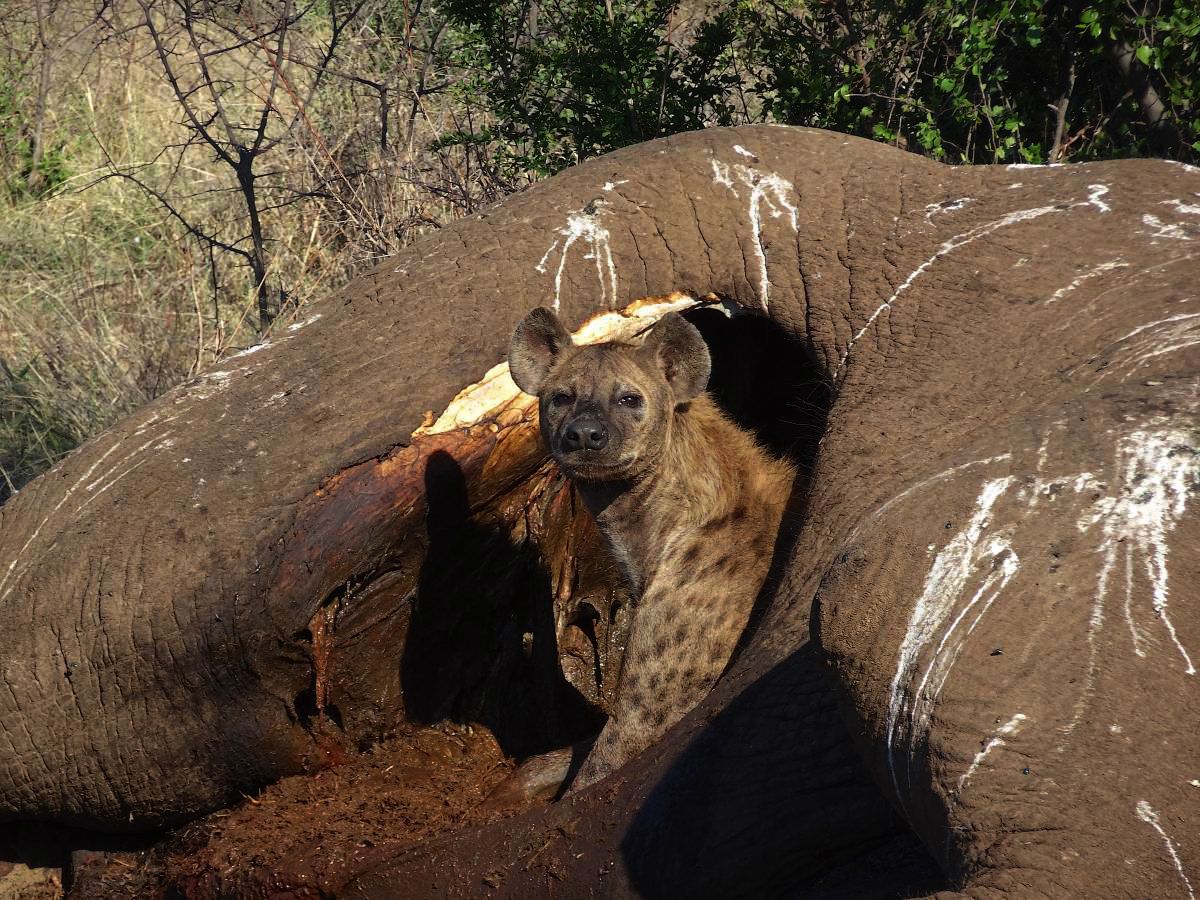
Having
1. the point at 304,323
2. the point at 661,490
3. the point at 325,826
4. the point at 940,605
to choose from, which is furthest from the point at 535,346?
the point at 940,605

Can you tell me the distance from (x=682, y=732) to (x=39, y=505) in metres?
2.31

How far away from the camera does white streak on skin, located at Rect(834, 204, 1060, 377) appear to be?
4.24 metres

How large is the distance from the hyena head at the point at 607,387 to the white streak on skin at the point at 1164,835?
7.58 feet

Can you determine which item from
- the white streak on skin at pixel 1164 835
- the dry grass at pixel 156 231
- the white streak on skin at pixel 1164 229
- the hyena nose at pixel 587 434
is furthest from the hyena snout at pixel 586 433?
the dry grass at pixel 156 231

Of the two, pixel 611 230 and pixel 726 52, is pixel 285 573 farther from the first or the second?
pixel 726 52

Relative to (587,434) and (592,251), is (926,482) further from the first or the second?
(592,251)

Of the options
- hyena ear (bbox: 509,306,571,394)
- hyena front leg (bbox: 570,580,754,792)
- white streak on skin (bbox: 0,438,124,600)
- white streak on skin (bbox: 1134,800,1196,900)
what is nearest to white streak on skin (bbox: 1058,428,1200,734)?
white streak on skin (bbox: 1134,800,1196,900)

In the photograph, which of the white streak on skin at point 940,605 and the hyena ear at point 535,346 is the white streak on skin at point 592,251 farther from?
the white streak on skin at point 940,605

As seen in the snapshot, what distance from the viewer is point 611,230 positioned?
4.68 m

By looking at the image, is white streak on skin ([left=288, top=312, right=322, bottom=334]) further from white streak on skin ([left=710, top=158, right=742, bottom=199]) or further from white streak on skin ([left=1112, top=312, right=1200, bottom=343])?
white streak on skin ([left=1112, top=312, right=1200, bottom=343])

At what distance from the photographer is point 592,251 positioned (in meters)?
4.68

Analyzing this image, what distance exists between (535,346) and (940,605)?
6.79ft

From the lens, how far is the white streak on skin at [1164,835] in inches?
89.0

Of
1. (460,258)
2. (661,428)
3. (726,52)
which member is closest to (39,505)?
(460,258)
